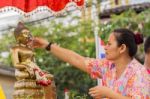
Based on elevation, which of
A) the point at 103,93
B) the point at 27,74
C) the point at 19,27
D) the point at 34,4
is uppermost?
the point at 34,4

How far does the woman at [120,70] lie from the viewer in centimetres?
305

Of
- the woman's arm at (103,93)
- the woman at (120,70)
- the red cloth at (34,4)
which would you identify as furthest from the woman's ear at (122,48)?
the red cloth at (34,4)

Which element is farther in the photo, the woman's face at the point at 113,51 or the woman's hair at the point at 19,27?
the woman's hair at the point at 19,27

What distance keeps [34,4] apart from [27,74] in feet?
2.45

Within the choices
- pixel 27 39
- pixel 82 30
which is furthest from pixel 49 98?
pixel 82 30

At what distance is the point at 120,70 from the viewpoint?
3.25 m

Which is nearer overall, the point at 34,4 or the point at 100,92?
the point at 100,92

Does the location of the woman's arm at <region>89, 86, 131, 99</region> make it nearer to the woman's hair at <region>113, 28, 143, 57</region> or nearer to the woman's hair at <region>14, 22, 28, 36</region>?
the woman's hair at <region>113, 28, 143, 57</region>

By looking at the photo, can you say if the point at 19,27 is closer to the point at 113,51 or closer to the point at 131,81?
the point at 113,51

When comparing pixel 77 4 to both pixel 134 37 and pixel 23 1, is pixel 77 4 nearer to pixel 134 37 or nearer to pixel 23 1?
pixel 23 1

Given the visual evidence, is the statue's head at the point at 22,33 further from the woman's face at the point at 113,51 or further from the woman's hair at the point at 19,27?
the woman's face at the point at 113,51

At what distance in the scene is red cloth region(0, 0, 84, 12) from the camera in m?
4.01

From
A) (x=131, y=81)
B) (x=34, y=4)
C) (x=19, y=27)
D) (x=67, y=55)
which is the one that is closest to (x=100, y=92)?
(x=131, y=81)

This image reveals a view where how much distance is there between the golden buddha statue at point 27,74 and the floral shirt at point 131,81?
1.57 ft
